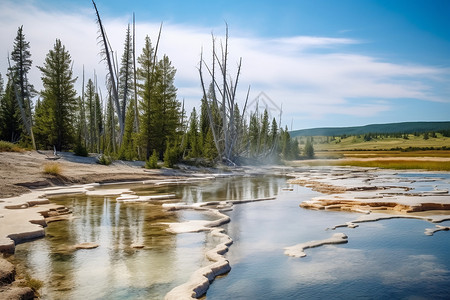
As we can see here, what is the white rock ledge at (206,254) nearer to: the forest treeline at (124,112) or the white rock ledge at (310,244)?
the white rock ledge at (310,244)

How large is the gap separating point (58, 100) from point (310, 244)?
31832 mm

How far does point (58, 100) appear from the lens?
1378 inches

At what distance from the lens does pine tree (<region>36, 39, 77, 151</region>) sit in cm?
3419

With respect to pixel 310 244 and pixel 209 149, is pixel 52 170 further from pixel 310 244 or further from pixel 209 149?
pixel 209 149

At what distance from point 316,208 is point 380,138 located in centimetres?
12985

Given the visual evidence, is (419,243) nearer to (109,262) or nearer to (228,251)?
(228,251)

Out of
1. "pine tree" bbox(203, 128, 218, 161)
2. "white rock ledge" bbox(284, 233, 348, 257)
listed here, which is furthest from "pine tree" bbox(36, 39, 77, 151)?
"white rock ledge" bbox(284, 233, 348, 257)

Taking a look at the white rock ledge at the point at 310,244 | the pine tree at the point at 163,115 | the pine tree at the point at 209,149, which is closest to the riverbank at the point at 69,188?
the white rock ledge at the point at 310,244

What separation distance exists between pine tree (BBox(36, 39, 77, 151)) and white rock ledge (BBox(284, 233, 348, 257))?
30.1 meters

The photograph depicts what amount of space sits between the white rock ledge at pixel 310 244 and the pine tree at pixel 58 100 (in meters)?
30.1

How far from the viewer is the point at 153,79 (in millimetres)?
39281

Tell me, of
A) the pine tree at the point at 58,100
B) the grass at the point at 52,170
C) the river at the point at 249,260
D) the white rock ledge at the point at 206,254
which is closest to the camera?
the white rock ledge at the point at 206,254

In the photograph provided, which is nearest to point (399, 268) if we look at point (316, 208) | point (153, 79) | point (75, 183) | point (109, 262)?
point (109, 262)

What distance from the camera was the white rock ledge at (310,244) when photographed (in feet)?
26.4
